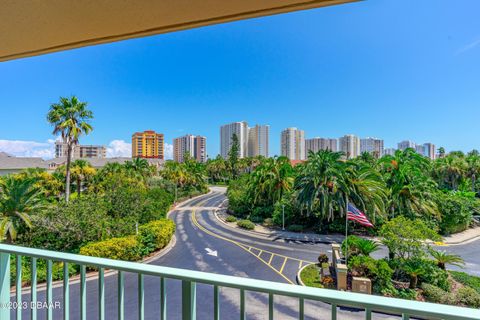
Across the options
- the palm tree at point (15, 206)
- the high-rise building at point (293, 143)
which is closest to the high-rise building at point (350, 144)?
the high-rise building at point (293, 143)

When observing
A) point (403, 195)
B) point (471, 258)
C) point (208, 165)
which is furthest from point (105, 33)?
point (208, 165)

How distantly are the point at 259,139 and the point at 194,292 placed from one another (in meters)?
58.3

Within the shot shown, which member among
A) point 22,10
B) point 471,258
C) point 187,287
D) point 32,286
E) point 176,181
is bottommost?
point 471,258

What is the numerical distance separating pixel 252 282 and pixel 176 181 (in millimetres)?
28467

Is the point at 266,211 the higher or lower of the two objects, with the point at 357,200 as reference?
A: lower

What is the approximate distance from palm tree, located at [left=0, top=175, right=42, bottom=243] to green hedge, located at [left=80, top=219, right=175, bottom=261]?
10.6ft

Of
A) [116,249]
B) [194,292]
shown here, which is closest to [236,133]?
[116,249]

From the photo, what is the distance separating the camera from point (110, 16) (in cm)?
144

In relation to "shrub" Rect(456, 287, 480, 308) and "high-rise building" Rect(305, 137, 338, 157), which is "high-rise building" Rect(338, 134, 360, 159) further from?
"shrub" Rect(456, 287, 480, 308)

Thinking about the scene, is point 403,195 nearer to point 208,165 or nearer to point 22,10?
point 22,10

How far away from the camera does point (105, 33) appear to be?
5.40 feet

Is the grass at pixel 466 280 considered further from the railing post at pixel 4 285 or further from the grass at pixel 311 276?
the railing post at pixel 4 285

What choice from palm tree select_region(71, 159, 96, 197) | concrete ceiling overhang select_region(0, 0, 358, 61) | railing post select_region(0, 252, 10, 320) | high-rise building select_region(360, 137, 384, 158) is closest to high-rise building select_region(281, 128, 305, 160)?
high-rise building select_region(360, 137, 384, 158)

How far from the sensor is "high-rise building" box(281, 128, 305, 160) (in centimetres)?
5378
